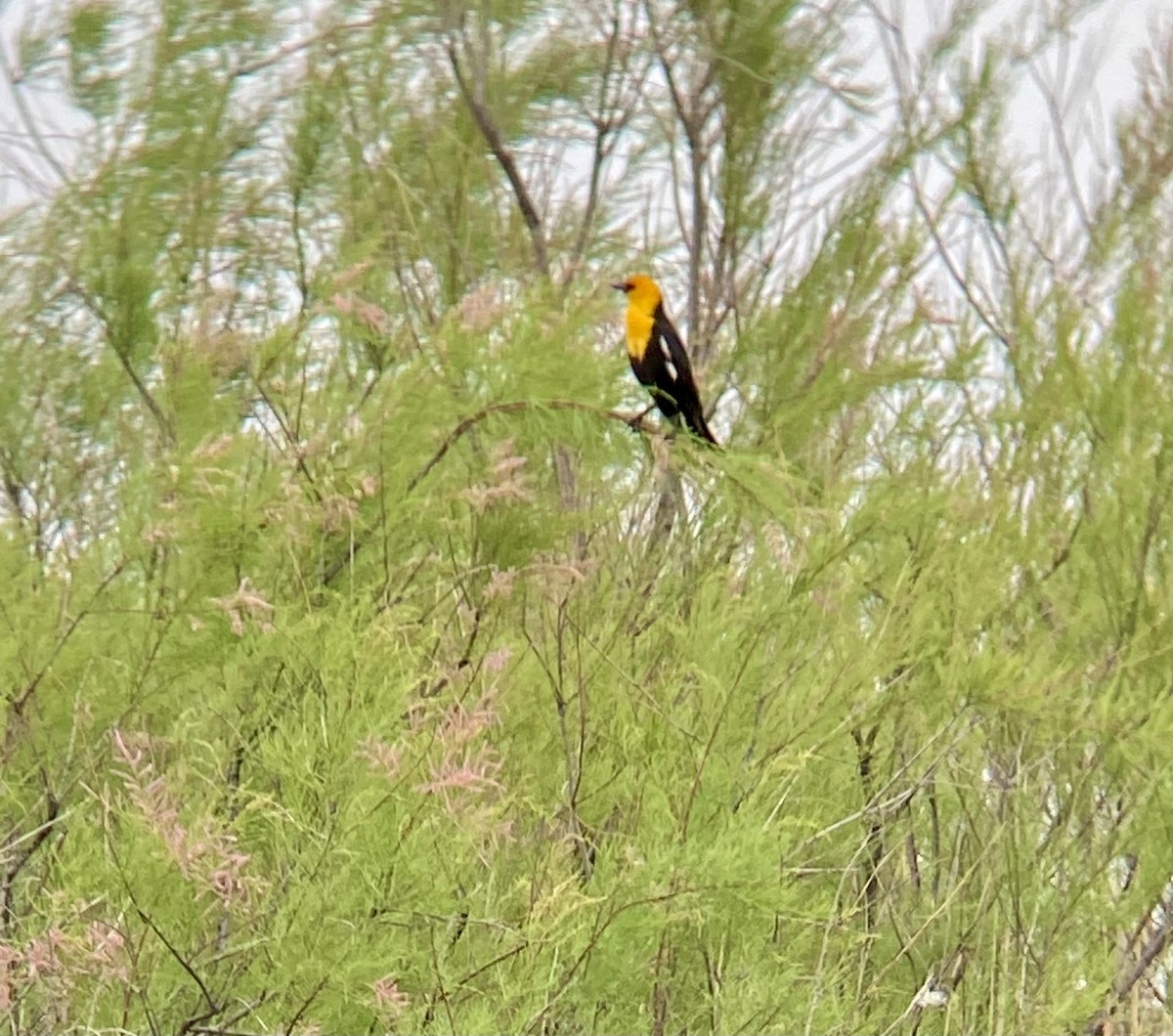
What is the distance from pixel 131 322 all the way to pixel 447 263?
1119 millimetres

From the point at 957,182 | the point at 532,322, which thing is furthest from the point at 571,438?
the point at 957,182

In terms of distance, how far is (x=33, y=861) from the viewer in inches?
111

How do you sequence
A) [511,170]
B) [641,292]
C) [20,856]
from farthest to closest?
A: [511,170] < [641,292] < [20,856]

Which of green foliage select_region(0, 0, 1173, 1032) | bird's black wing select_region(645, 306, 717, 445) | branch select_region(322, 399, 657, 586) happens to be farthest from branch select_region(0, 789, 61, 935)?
bird's black wing select_region(645, 306, 717, 445)

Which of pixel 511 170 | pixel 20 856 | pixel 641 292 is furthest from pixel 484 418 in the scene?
pixel 511 170

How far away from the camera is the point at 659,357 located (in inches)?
144

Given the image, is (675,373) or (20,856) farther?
(675,373)

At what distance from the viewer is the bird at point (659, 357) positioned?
324 cm

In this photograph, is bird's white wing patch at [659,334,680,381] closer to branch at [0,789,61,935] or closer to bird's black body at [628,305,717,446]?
bird's black body at [628,305,717,446]

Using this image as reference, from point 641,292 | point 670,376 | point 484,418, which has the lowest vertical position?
point 641,292

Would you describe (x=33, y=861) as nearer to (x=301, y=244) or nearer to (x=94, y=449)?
(x=94, y=449)

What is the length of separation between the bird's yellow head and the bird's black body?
0.38 ft

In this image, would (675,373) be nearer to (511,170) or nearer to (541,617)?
(541,617)

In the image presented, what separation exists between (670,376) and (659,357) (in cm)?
20
